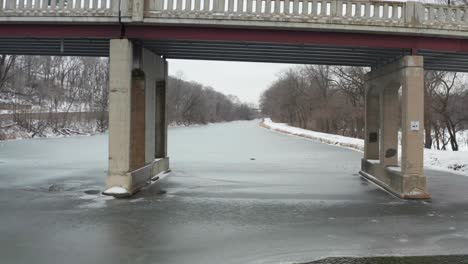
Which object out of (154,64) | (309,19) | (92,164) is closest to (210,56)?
(154,64)

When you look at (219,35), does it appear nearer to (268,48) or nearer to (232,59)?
(268,48)

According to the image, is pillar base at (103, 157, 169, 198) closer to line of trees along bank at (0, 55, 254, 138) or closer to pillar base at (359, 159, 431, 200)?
pillar base at (359, 159, 431, 200)

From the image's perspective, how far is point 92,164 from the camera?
896 inches

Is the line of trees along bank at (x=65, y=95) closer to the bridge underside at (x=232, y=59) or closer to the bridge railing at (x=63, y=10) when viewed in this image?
the bridge underside at (x=232, y=59)

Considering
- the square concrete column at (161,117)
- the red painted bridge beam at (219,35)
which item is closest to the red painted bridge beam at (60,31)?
the red painted bridge beam at (219,35)

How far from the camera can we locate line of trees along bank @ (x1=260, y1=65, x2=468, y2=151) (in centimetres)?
4775

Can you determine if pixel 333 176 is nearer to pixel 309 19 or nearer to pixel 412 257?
pixel 309 19

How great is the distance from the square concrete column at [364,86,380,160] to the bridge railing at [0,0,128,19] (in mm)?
10204

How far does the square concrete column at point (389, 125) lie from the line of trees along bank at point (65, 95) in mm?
48519

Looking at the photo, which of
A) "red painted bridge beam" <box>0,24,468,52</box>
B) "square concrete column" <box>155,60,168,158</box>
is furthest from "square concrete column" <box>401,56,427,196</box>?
"square concrete column" <box>155,60,168,158</box>

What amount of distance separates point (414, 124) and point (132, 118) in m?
8.54

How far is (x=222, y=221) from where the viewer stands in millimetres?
10281

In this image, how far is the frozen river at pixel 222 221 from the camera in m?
7.85

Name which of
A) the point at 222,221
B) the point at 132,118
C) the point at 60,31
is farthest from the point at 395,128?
the point at 60,31
